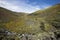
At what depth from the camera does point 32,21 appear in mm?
23812

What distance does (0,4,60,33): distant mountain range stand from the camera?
74.2 feet

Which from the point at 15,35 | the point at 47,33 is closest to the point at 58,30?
the point at 47,33

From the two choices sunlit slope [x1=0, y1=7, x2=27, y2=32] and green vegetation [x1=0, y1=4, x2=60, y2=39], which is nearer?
sunlit slope [x1=0, y1=7, x2=27, y2=32]

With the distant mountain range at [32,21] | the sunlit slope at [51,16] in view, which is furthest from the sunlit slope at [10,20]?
the sunlit slope at [51,16]

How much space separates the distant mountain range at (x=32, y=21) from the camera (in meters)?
22.6

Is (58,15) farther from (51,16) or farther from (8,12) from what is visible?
(8,12)

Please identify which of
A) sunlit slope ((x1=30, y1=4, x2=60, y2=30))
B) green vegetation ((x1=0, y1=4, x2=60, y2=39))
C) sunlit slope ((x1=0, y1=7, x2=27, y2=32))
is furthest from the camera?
sunlit slope ((x1=30, y1=4, x2=60, y2=30))

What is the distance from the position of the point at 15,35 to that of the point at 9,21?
6.98 ft

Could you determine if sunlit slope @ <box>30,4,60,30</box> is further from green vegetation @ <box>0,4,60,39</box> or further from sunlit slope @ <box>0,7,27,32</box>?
sunlit slope @ <box>0,7,27,32</box>

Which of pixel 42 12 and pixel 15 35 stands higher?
pixel 42 12

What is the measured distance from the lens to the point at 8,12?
24312mm

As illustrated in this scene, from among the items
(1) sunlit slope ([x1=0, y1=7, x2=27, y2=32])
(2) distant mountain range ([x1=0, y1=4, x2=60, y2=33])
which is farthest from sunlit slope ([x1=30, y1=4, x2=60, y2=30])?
(1) sunlit slope ([x1=0, y1=7, x2=27, y2=32])

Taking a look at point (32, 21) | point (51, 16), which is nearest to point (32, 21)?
point (32, 21)

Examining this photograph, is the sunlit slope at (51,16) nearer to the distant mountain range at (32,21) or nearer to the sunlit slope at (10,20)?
the distant mountain range at (32,21)
